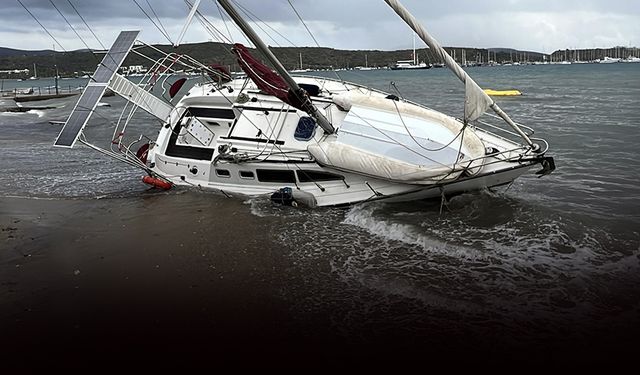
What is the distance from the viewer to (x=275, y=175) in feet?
54.6

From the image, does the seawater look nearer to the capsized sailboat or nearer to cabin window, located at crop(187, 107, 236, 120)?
the capsized sailboat

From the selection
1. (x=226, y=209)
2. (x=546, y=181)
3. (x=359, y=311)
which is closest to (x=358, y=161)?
(x=226, y=209)

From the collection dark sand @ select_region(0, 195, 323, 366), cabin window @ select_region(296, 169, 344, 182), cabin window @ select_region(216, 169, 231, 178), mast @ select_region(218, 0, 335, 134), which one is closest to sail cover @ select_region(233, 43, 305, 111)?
mast @ select_region(218, 0, 335, 134)

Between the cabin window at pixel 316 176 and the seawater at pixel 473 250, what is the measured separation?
1017mm

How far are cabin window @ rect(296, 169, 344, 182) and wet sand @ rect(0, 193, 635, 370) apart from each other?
2.28 metres

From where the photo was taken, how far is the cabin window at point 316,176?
15922 millimetres

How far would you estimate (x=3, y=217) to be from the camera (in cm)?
1644

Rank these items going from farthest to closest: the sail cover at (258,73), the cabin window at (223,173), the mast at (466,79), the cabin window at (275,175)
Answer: the cabin window at (223,173) → the sail cover at (258,73) → the cabin window at (275,175) → the mast at (466,79)

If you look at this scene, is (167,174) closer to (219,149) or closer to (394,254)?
(219,149)

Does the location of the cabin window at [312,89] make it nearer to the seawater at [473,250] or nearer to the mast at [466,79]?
the seawater at [473,250]

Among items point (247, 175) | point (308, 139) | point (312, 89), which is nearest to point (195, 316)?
point (247, 175)

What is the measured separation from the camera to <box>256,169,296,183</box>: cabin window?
1639 centimetres

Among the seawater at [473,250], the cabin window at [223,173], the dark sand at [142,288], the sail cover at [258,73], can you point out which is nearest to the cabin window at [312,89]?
the sail cover at [258,73]

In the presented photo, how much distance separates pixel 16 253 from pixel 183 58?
10.1 meters
